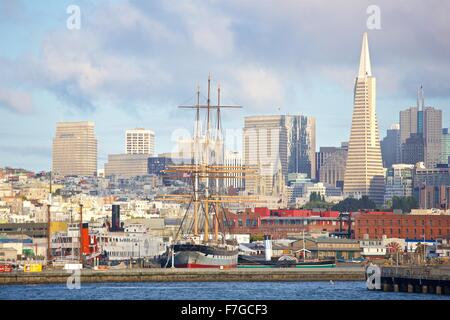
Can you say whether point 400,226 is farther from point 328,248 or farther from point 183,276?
→ point 183,276

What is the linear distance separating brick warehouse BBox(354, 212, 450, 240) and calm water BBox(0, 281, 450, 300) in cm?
5817

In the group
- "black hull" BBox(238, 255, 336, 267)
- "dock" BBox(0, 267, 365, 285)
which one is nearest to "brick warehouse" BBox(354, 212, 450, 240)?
"black hull" BBox(238, 255, 336, 267)

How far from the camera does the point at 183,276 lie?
3147 inches

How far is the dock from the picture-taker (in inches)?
2940

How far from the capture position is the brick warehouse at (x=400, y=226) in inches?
5256

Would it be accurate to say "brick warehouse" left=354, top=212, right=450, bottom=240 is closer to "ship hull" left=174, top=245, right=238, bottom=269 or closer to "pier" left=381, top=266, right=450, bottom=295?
"ship hull" left=174, top=245, right=238, bottom=269

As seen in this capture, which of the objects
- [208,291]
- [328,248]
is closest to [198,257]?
[328,248]

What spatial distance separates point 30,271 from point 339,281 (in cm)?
1768

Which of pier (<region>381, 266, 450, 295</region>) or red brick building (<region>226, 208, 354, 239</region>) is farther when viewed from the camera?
red brick building (<region>226, 208, 354, 239</region>)

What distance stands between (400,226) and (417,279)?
7282 cm

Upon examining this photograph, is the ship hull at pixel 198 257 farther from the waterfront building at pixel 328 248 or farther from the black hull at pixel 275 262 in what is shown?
the waterfront building at pixel 328 248

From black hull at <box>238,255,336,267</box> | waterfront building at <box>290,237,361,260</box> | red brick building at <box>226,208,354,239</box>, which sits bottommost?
black hull at <box>238,255,336,267</box>

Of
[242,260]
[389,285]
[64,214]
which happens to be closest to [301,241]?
[242,260]
